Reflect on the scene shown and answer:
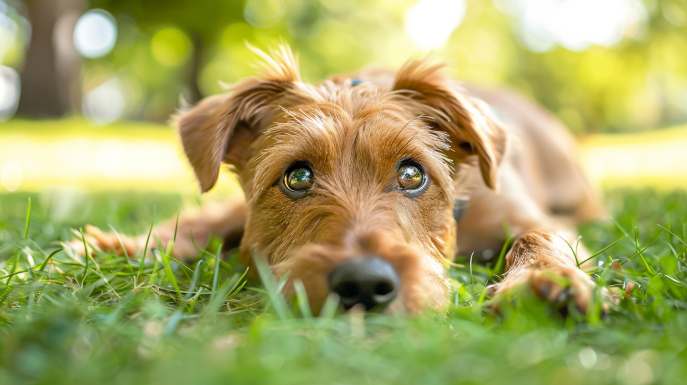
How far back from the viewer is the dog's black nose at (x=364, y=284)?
1841mm

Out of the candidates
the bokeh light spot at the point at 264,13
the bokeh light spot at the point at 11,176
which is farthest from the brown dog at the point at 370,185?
the bokeh light spot at the point at 264,13

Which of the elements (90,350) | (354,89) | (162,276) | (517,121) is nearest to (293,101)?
(354,89)

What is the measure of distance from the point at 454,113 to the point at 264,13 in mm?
24452

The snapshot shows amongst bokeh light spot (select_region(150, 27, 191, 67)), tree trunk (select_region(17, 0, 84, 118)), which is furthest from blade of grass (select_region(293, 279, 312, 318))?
bokeh light spot (select_region(150, 27, 191, 67))

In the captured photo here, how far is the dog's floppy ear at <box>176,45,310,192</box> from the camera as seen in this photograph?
298 cm

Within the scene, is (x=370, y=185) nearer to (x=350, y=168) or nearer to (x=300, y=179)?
(x=350, y=168)

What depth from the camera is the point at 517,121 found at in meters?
5.90

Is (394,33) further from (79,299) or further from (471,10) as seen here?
(79,299)

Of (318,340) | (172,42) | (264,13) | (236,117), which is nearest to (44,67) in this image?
(264,13)

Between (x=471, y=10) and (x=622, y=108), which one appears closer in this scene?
(x=471, y=10)

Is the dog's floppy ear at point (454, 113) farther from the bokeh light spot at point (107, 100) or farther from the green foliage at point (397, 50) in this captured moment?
the bokeh light spot at point (107, 100)

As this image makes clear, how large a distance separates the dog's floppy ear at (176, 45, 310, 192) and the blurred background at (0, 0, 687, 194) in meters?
0.23

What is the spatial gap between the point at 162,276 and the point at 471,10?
111 feet

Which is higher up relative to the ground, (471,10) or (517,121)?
(471,10)
